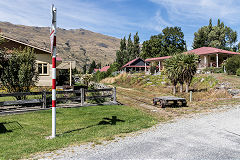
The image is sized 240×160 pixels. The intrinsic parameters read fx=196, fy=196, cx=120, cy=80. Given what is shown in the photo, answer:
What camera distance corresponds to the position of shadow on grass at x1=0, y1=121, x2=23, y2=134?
720 cm

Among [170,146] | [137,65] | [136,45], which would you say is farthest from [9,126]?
[136,45]

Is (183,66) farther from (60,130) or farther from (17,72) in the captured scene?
(60,130)

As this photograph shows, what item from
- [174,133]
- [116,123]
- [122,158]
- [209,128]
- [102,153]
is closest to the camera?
[122,158]

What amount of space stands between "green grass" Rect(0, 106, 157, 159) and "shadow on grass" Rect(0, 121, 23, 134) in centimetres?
9

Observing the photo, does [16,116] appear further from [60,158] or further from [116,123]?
[60,158]

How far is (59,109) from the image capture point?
11211mm

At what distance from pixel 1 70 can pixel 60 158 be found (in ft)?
32.3

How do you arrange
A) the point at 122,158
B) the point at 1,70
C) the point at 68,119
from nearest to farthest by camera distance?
the point at 122,158 → the point at 68,119 → the point at 1,70

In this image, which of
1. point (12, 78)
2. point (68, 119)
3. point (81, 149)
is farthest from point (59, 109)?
point (81, 149)

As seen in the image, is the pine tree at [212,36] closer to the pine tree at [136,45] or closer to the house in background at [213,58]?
the pine tree at [136,45]

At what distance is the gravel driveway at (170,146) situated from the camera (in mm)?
4812

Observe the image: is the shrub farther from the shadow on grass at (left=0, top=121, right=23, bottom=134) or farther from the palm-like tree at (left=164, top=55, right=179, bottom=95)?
the palm-like tree at (left=164, top=55, right=179, bottom=95)

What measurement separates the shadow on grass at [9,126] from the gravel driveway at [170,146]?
3186mm

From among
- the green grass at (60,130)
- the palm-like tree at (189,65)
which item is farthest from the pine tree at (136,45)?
the green grass at (60,130)
